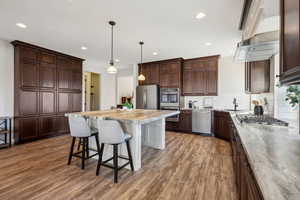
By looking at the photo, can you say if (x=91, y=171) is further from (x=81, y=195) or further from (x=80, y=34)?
(x=80, y=34)

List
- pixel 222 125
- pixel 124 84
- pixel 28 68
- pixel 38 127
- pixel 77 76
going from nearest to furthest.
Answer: pixel 28 68 < pixel 38 127 < pixel 222 125 < pixel 77 76 < pixel 124 84

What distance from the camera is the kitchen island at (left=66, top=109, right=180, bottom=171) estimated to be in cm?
236

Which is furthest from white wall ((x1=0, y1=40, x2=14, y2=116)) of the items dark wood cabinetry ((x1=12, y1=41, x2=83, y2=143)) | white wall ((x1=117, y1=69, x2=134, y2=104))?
white wall ((x1=117, y1=69, x2=134, y2=104))

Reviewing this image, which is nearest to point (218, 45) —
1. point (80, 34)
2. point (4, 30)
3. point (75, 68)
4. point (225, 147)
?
point (225, 147)

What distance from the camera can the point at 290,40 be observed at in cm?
80

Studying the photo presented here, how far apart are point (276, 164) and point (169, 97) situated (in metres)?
4.74

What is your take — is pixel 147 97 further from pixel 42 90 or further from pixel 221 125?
pixel 42 90

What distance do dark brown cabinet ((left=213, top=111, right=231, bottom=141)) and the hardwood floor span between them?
992 millimetres

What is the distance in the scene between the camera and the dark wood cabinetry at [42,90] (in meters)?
3.81

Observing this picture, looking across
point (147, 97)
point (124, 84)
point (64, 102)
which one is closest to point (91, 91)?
point (124, 84)

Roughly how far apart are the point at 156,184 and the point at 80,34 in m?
3.42

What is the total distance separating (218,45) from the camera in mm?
4055

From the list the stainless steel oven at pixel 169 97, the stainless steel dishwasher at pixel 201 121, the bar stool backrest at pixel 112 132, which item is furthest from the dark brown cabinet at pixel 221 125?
the bar stool backrest at pixel 112 132

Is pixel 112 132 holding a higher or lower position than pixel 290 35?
lower
